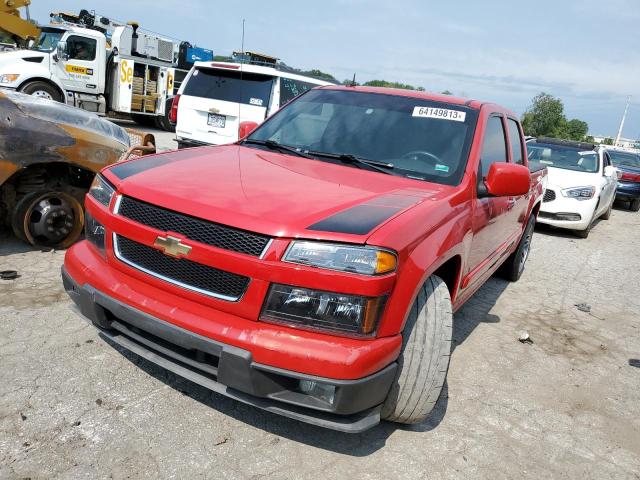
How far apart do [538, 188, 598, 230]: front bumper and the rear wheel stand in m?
7.26

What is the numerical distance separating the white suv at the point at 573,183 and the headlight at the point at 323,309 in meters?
7.27

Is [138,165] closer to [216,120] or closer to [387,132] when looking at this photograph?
[387,132]

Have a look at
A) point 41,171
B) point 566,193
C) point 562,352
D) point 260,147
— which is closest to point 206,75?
point 41,171

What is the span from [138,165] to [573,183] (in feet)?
25.9

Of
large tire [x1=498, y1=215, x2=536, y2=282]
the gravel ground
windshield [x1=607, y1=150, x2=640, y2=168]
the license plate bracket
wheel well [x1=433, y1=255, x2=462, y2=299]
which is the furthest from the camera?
windshield [x1=607, y1=150, x2=640, y2=168]

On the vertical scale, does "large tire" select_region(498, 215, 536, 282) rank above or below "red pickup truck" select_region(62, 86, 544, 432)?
below

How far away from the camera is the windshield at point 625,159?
14.3 metres

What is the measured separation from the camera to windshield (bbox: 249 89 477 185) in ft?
10.5

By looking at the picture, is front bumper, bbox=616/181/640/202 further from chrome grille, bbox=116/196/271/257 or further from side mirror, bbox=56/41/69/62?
side mirror, bbox=56/41/69/62

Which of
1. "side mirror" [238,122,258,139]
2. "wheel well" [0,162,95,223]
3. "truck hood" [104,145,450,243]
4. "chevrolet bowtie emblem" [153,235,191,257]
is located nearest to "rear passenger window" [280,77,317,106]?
"wheel well" [0,162,95,223]

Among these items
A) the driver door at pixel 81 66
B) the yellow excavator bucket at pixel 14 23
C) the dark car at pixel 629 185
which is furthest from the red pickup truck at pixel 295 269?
the yellow excavator bucket at pixel 14 23

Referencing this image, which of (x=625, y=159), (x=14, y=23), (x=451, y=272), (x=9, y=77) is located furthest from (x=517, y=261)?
(x=14, y=23)

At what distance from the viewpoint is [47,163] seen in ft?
14.6

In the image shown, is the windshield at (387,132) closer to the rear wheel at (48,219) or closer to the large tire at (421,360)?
the large tire at (421,360)
